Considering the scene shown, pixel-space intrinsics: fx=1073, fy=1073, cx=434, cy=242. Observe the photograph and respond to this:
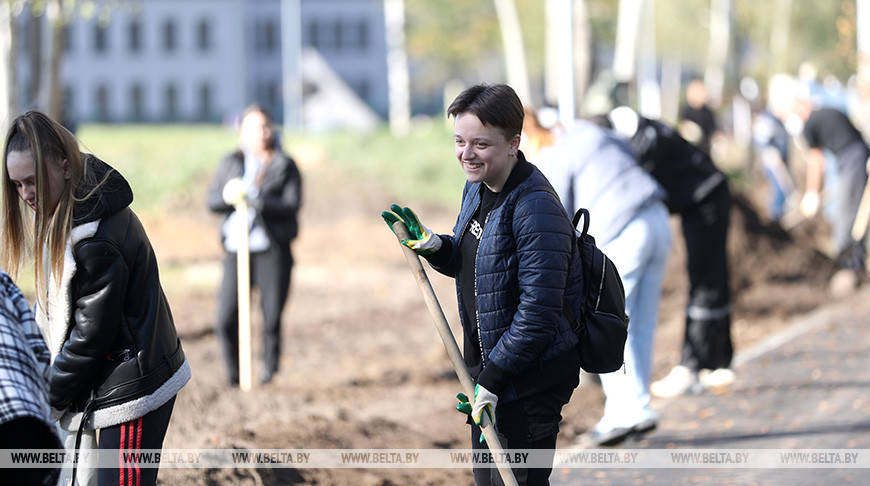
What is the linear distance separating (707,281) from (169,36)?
66.1 meters

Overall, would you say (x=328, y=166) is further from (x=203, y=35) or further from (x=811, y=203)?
(x=203, y=35)

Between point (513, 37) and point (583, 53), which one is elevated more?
point (513, 37)

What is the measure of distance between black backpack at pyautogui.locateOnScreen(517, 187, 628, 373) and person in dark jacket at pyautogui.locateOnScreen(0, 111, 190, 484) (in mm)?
1412

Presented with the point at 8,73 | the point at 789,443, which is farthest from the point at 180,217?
the point at 789,443

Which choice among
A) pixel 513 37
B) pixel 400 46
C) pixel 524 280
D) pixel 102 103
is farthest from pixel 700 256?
pixel 102 103

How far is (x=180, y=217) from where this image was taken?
20.2 metres

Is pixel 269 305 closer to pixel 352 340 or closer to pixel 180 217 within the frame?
pixel 352 340

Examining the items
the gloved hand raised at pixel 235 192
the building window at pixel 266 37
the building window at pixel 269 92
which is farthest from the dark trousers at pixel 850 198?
the building window at pixel 266 37

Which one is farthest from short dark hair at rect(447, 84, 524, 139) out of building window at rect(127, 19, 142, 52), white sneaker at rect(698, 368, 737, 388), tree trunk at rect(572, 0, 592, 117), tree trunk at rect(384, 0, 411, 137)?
building window at rect(127, 19, 142, 52)

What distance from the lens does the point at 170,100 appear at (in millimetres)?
68750

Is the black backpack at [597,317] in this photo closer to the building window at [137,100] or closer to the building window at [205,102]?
the building window at [205,102]

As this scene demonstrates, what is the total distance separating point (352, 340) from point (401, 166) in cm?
1389

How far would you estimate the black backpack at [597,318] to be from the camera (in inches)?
145

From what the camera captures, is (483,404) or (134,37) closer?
(483,404)
